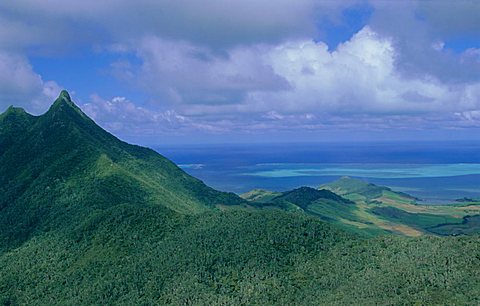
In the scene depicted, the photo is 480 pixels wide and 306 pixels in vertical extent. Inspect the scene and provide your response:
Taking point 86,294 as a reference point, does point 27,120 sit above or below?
above

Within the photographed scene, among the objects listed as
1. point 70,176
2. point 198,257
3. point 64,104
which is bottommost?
point 198,257

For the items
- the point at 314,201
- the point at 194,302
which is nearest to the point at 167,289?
the point at 194,302

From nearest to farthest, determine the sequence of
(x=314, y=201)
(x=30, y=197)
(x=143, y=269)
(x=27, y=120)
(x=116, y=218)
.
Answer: (x=143, y=269) < (x=116, y=218) < (x=30, y=197) < (x=27, y=120) < (x=314, y=201)

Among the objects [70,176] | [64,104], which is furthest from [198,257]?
[64,104]

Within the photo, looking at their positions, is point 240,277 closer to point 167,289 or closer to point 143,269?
point 167,289

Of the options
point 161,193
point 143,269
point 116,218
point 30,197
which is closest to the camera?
point 143,269

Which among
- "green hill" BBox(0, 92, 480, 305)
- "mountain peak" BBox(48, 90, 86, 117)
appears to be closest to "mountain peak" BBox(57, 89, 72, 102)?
"mountain peak" BBox(48, 90, 86, 117)

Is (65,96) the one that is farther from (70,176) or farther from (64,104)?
(70,176)

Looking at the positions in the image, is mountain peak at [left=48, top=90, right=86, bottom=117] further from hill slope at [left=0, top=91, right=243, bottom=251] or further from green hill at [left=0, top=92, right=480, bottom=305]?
green hill at [left=0, top=92, right=480, bottom=305]
